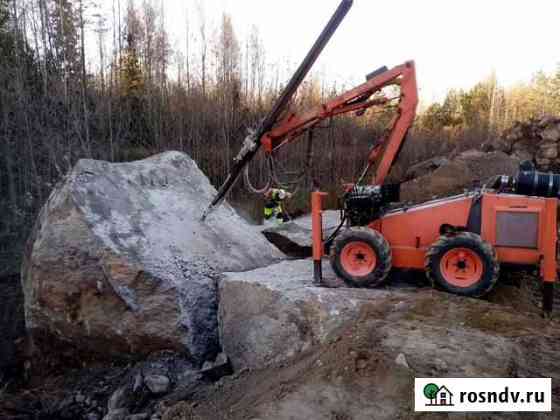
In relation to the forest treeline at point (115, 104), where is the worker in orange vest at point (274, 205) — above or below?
below

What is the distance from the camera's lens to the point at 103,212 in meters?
3.90

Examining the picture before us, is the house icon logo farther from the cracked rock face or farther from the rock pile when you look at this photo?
the rock pile

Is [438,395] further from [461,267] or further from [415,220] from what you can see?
[415,220]

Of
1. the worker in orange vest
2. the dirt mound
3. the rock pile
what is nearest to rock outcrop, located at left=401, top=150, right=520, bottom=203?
the rock pile

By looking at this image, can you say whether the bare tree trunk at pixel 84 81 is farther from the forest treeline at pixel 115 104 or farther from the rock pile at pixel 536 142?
the rock pile at pixel 536 142

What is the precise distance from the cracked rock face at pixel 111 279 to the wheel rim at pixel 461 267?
1.89 metres

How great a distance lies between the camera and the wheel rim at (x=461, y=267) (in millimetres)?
3463

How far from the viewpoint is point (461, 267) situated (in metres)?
3.53

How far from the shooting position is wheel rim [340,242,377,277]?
12.3 ft

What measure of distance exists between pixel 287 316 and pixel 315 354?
0.57 metres

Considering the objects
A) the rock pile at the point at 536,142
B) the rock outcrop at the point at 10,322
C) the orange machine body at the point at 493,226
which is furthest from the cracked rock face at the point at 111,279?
the rock pile at the point at 536,142

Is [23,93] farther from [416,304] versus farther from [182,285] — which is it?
[416,304]

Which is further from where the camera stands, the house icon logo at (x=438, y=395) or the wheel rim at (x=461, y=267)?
the wheel rim at (x=461, y=267)

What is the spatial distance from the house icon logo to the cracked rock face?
1995 mm
